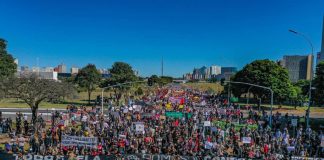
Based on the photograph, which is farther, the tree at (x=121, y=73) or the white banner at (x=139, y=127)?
the tree at (x=121, y=73)

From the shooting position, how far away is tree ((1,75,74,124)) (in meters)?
31.9

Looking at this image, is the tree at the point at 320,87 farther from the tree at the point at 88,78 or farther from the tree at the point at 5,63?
the tree at the point at 5,63

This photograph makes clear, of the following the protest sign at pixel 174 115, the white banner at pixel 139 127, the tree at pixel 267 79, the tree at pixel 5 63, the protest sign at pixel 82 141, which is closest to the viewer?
the protest sign at pixel 82 141

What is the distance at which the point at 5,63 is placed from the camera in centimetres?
7750

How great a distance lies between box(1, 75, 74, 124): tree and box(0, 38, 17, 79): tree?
45024 mm

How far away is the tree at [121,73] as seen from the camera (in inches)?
2721

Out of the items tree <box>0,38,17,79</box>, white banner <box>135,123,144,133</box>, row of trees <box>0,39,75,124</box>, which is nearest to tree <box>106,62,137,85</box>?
tree <box>0,38,17,79</box>

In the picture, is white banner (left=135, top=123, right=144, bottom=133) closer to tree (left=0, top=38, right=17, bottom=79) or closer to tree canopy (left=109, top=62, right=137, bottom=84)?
tree canopy (left=109, top=62, right=137, bottom=84)

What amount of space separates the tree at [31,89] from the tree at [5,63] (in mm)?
45024

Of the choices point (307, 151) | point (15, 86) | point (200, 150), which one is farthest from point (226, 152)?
point (15, 86)

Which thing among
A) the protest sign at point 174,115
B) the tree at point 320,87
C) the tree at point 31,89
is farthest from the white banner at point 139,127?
the tree at point 320,87

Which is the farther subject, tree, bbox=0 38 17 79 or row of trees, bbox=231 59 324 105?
tree, bbox=0 38 17 79

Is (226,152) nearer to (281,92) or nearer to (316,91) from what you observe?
(316,91)

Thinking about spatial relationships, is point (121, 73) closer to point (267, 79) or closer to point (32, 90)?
point (267, 79)
